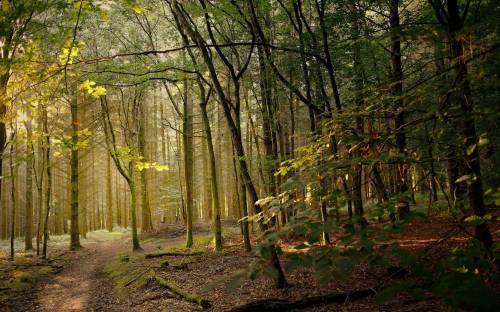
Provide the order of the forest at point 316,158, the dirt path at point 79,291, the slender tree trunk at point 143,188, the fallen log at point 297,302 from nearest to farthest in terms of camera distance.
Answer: the forest at point 316,158 < the fallen log at point 297,302 < the dirt path at point 79,291 < the slender tree trunk at point 143,188

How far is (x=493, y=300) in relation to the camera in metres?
1.13

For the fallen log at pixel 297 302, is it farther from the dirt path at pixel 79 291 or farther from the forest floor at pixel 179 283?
the dirt path at pixel 79 291

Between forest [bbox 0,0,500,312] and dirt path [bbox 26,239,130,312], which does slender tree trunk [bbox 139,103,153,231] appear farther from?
dirt path [bbox 26,239,130,312]

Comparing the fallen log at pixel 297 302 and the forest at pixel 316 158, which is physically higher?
the forest at pixel 316 158

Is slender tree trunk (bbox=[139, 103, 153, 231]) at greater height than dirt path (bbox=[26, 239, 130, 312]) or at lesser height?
greater

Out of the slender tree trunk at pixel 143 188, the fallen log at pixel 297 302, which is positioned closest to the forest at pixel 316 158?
the fallen log at pixel 297 302

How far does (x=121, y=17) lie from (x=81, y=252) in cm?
1266

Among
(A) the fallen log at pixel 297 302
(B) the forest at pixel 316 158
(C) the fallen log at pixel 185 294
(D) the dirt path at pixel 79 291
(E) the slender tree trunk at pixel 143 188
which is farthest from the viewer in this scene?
(E) the slender tree trunk at pixel 143 188

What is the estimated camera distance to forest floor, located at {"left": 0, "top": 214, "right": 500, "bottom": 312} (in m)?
6.50

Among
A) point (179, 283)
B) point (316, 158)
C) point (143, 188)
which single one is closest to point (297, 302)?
point (316, 158)

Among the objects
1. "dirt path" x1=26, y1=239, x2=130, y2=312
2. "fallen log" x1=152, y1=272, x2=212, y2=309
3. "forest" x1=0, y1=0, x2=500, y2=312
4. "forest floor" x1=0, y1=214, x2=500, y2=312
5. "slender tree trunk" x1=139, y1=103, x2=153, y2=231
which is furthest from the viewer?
"slender tree trunk" x1=139, y1=103, x2=153, y2=231

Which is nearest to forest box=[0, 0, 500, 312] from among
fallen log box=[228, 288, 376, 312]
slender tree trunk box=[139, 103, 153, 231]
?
fallen log box=[228, 288, 376, 312]

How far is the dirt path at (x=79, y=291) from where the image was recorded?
332 inches

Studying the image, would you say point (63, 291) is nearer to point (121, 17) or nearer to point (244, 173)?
point (244, 173)
